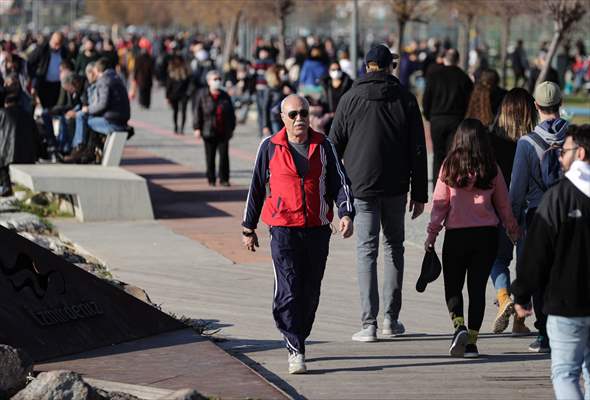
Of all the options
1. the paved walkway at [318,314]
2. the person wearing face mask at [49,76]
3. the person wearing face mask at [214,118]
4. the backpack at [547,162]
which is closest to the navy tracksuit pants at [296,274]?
the paved walkway at [318,314]

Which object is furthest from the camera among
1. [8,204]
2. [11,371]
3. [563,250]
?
[8,204]

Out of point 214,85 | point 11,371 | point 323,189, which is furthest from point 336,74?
point 11,371

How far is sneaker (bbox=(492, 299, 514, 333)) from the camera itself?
9.69 meters

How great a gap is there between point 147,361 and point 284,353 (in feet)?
3.18

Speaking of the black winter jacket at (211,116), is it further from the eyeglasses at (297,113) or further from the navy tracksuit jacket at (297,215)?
the eyeglasses at (297,113)

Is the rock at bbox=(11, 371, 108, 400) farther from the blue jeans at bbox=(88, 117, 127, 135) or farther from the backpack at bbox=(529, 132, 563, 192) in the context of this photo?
the blue jeans at bbox=(88, 117, 127, 135)

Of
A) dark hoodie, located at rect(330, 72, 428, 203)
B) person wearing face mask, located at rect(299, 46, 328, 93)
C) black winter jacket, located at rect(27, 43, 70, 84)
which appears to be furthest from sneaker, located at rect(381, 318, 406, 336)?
person wearing face mask, located at rect(299, 46, 328, 93)

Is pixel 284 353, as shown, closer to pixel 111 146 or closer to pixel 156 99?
pixel 111 146

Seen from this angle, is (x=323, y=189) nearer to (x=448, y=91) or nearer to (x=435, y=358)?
(x=435, y=358)

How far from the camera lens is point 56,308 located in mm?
8805

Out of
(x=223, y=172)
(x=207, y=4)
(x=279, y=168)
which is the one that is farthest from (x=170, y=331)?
(x=207, y=4)

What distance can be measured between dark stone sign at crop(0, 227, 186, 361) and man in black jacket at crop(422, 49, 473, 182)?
8267 millimetres

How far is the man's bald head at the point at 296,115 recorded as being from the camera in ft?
27.1

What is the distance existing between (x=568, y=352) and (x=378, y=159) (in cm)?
307
